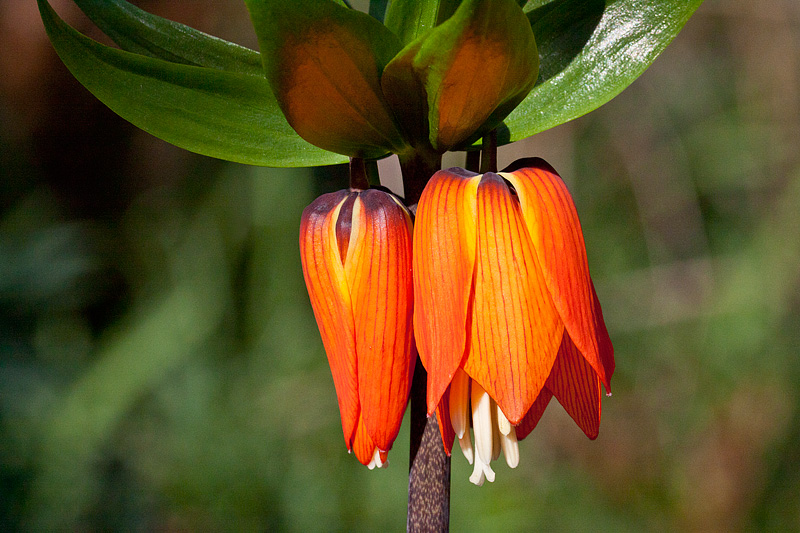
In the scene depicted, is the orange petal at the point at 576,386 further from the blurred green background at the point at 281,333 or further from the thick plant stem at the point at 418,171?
the blurred green background at the point at 281,333

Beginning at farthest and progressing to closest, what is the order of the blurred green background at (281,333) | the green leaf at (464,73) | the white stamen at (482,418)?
the blurred green background at (281,333)
the white stamen at (482,418)
the green leaf at (464,73)

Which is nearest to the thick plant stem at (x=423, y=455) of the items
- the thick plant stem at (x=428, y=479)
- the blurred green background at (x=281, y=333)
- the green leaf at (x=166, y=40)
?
the thick plant stem at (x=428, y=479)

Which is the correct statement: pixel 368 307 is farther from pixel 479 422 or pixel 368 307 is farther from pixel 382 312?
pixel 479 422

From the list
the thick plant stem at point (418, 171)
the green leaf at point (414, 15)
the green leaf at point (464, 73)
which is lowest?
the thick plant stem at point (418, 171)

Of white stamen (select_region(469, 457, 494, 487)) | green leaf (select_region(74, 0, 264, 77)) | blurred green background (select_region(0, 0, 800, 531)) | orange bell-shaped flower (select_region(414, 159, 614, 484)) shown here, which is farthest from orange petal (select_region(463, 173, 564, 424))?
blurred green background (select_region(0, 0, 800, 531))

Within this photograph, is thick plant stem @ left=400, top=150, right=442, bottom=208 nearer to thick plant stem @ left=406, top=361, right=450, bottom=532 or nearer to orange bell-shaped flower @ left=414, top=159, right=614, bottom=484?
orange bell-shaped flower @ left=414, top=159, right=614, bottom=484

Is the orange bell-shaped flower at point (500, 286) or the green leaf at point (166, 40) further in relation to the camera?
the green leaf at point (166, 40)

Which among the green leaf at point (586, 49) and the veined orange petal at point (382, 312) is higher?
the green leaf at point (586, 49)
